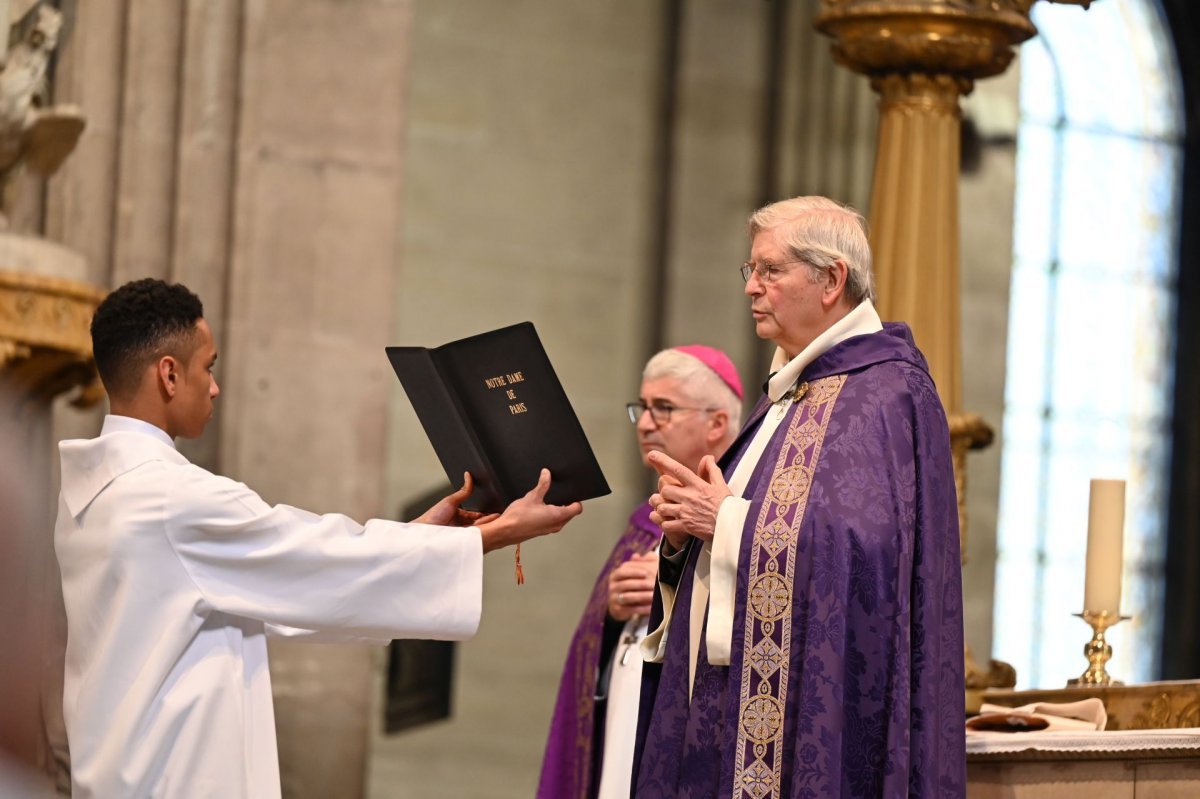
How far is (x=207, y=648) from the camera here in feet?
13.3

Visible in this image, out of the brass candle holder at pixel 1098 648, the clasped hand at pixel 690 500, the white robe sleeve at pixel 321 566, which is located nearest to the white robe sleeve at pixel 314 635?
the white robe sleeve at pixel 321 566

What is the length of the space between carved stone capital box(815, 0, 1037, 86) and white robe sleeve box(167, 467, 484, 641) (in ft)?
8.36

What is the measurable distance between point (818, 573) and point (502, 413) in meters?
0.81

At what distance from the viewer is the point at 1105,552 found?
5.32 m

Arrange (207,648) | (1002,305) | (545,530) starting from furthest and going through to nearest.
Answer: (1002,305), (545,530), (207,648)

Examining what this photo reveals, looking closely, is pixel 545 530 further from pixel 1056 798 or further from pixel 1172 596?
pixel 1172 596

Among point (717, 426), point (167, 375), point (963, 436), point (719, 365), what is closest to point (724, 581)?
point (167, 375)

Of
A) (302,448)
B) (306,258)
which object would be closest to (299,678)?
(302,448)

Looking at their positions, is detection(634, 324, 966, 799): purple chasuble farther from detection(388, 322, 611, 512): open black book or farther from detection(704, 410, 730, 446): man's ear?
detection(704, 410, 730, 446): man's ear

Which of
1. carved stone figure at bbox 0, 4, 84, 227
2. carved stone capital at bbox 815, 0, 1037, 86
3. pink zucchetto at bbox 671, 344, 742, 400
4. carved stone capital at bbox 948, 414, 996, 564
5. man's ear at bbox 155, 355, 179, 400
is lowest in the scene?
carved stone capital at bbox 948, 414, 996, 564

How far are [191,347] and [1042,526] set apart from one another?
21.1 ft

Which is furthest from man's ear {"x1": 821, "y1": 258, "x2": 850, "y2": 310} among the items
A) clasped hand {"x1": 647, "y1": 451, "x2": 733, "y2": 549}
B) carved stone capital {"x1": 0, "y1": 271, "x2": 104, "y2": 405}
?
carved stone capital {"x1": 0, "y1": 271, "x2": 104, "y2": 405}

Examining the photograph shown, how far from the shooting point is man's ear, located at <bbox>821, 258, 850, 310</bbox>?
4289 millimetres

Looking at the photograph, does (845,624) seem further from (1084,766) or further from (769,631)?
(1084,766)
